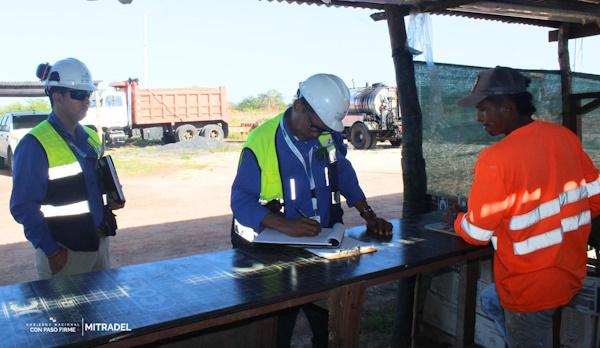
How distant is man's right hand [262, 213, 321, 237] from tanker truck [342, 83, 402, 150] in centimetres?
1651

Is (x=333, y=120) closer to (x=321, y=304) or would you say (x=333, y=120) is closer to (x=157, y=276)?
(x=321, y=304)

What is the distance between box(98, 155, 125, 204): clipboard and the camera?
2938 mm

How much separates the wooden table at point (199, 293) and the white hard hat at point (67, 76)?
3.88 ft

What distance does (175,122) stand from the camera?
21594mm

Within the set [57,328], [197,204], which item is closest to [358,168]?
[197,204]

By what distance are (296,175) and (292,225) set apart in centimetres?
30

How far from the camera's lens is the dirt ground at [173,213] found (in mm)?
6277

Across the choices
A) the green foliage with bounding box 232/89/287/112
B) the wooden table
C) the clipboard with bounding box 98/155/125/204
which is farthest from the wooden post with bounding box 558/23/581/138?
the green foliage with bounding box 232/89/287/112

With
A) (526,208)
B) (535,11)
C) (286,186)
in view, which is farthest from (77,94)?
(535,11)

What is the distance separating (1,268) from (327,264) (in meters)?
5.05

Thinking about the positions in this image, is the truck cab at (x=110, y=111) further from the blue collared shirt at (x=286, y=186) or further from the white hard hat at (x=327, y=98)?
the white hard hat at (x=327, y=98)

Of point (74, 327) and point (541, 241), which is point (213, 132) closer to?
point (541, 241)

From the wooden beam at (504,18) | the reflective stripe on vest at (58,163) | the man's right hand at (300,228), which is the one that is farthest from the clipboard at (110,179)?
the wooden beam at (504,18)

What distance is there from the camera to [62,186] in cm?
266
